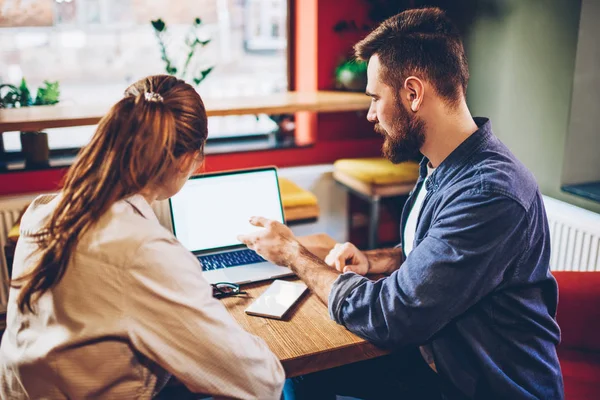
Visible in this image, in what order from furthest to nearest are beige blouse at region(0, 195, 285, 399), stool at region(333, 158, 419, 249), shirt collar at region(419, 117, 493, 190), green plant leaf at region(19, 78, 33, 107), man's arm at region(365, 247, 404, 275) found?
stool at region(333, 158, 419, 249) < green plant leaf at region(19, 78, 33, 107) < man's arm at region(365, 247, 404, 275) < shirt collar at region(419, 117, 493, 190) < beige blouse at region(0, 195, 285, 399)

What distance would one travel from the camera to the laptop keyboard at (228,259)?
5.67 ft

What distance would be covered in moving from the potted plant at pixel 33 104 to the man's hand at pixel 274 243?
180cm

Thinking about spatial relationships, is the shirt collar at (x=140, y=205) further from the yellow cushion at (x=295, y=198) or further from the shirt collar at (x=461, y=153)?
the yellow cushion at (x=295, y=198)

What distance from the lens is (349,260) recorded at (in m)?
1.67

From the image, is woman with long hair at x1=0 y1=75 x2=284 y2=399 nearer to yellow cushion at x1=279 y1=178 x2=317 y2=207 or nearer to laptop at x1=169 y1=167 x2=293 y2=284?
laptop at x1=169 y1=167 x2=293 y2=284

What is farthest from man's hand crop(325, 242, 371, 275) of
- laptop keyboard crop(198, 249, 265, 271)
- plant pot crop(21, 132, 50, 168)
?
plant pot crop(21, 132, 50, 168)

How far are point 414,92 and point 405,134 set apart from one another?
0.38 ft

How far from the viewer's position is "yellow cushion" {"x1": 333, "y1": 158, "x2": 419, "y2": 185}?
301 cm

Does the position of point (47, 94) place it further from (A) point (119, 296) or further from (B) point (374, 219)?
(A) point (119, 296)

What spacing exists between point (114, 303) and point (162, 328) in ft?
0.30

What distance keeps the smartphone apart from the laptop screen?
1.06 ft

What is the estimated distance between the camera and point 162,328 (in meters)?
0.96

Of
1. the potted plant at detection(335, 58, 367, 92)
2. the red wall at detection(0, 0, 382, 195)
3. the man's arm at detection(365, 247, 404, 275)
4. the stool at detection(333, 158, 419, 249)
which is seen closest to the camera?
the man's arm at detection(365, 247, 404, 275)

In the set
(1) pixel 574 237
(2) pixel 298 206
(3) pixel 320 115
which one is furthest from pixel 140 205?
(3) pixel 320 115
